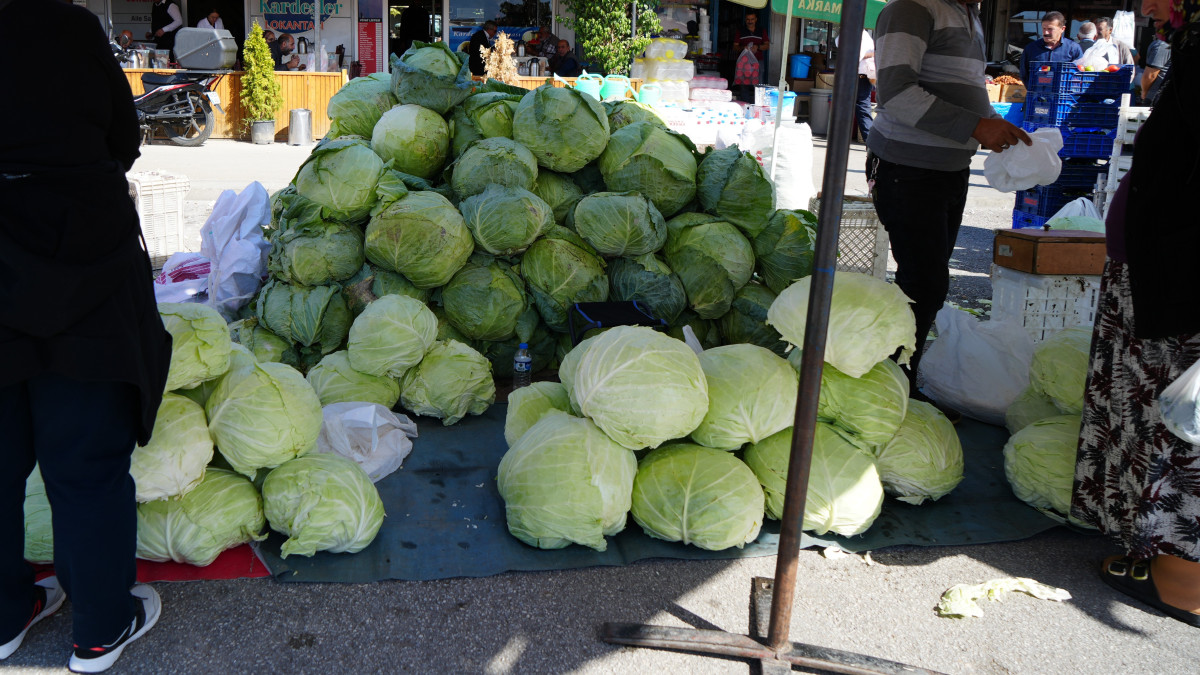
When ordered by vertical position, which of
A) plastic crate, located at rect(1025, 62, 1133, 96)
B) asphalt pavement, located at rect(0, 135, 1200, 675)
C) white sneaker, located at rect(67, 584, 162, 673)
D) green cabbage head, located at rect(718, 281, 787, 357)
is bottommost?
asphalt pavement, located at rect(0, 135, 1200, 675)

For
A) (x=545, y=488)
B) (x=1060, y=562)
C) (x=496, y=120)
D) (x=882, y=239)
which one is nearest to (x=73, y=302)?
(x=545, y=488)

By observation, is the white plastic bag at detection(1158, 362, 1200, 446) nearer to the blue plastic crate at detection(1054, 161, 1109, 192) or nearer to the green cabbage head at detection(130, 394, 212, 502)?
the green cabbage head at detection(130, 394, 212, 502)

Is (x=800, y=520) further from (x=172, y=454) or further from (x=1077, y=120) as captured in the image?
(x=1077, y=120)

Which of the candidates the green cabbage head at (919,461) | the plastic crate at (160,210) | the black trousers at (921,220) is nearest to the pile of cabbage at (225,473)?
the green cabbage head at (919,461)

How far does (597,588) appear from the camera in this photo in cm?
281

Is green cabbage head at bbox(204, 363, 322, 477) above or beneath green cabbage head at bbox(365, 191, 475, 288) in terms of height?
beneath

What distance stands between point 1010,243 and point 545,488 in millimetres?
3262

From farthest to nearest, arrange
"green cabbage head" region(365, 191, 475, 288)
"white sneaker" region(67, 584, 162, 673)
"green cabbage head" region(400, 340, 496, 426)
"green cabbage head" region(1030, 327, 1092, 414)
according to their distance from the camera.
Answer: "green cabbage head" region(365, 191, 475, 288) < "green cabbage head" region(400, 340, 496, 426) < "green cabbage head" region(1030, 327, 1092, 414) < "white sneaker" region(67, 584, 162, 673)

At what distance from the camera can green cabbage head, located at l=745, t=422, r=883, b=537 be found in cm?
300

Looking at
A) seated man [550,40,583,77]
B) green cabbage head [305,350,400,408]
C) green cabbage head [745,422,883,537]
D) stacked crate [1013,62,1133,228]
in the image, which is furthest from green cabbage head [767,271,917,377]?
seated man [550,40,583,77]

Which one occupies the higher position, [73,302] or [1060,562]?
[73,302]

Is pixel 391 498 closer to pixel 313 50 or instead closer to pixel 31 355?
pixel 31 355

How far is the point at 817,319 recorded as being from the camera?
2236 mm

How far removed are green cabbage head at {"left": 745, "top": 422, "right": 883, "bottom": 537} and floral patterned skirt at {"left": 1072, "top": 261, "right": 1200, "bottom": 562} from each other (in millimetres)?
764
